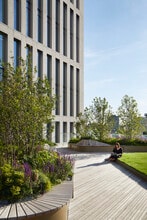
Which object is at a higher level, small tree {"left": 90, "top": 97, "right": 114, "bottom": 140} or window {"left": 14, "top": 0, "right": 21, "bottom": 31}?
window {"left": 14, "top": 0, "right": 21, "bottom": 31}

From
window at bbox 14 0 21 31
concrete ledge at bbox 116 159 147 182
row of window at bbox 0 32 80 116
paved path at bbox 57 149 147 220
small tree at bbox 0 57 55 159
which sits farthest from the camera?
window at bbox 14 0 21 31

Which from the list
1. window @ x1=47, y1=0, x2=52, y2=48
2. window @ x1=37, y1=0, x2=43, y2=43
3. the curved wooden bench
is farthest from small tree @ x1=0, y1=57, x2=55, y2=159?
window @ x1=47, y1=0, x2=52, y2=48

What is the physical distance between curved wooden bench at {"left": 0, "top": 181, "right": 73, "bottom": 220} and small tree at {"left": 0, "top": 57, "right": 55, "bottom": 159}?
2.53 m

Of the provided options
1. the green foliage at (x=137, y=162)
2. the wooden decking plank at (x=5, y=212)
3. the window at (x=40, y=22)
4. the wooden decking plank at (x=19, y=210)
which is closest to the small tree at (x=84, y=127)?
the window at (x=40, y=22)

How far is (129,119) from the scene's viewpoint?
35031 millimetres

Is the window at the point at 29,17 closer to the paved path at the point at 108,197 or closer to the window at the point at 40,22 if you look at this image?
the window at the point at 40,22

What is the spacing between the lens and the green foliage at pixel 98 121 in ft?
110

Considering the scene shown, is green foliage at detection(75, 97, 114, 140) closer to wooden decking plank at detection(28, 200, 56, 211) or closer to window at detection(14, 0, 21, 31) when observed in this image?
window at detection(14, 0, 21, 31)

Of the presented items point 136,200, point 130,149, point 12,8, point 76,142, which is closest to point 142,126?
point 130,149

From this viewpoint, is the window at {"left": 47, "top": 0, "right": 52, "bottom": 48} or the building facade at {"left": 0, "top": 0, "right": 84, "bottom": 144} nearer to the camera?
the building facade at {"left": 0, "top": 0, "right": 84, "bottom": 144}

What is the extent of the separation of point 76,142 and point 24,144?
80.0ft

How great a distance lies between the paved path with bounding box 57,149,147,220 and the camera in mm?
8266

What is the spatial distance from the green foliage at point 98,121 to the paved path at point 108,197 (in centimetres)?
1839

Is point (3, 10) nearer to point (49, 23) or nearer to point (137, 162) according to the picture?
point (49, 23)
